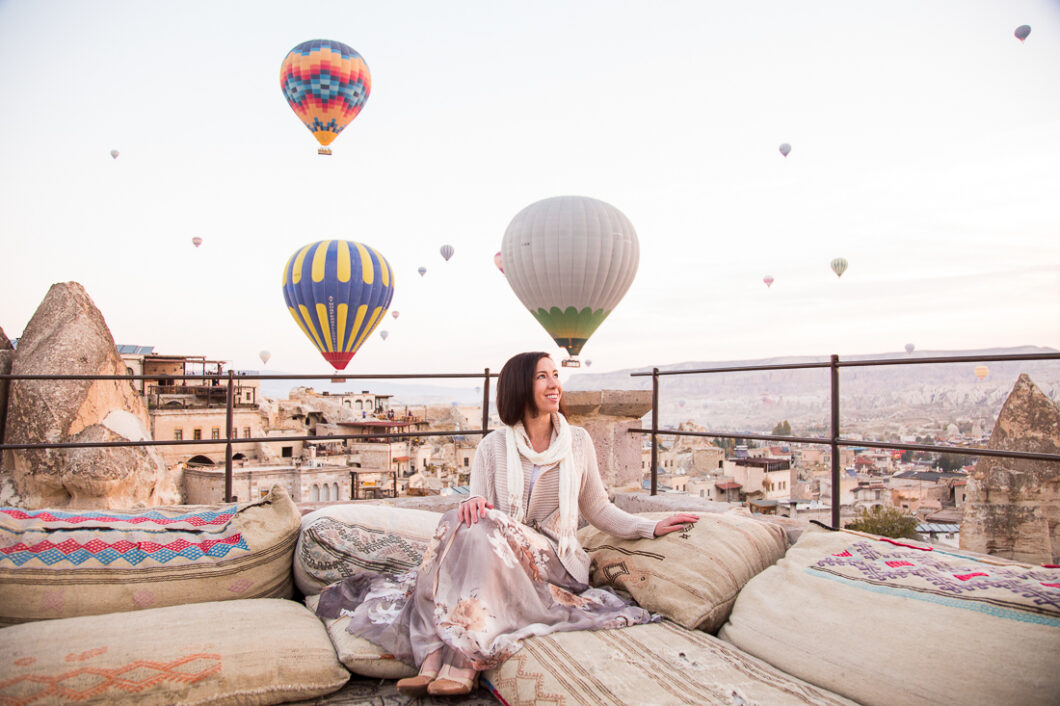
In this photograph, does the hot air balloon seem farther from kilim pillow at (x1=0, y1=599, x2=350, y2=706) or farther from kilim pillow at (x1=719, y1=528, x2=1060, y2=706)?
kilim pillow at (x1=719, y1=528, x2=1060, y2=706)

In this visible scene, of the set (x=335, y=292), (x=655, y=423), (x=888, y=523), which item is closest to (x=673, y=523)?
(x=655, y=423)

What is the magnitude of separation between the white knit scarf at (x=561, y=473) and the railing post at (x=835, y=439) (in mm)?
1132

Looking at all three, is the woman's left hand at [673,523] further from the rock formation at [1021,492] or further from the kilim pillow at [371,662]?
the rock formation at [1021,492]

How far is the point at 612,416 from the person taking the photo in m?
4.40

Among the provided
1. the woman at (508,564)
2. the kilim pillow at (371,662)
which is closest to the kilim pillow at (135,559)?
the woman at (508,564)

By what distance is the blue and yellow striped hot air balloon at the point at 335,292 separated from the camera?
585 inches

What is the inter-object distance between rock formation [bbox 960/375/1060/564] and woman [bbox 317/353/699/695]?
18.1 meters

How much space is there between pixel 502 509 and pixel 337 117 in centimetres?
1527

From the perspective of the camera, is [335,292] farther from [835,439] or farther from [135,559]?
[835,439]

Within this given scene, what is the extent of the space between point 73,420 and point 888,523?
87.5ft

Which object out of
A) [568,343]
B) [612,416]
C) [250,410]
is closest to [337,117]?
[568,343]

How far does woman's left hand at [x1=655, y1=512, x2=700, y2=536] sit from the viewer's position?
243 centimetres

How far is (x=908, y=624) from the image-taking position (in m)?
1.76

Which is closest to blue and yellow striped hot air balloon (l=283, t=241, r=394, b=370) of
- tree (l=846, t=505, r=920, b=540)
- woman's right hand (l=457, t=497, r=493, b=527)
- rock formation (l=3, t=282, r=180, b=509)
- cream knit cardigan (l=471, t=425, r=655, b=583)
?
rock formation (l=3, t=282, r=180, b=509)
